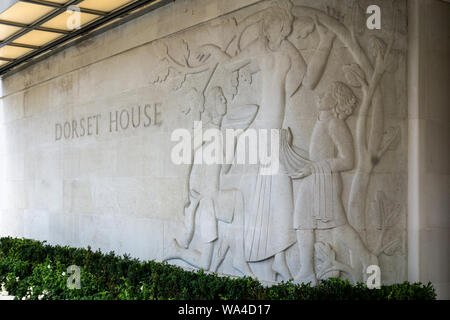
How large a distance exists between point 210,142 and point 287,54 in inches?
82.3

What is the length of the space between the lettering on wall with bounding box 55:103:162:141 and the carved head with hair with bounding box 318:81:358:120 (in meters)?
3.69

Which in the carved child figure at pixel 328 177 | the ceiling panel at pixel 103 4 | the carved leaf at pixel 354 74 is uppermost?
the ceiling panel at pixel 103 4

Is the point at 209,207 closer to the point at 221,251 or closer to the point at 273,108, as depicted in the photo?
the point at 221,251

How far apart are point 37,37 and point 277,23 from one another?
6930 mm

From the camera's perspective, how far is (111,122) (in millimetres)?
11094

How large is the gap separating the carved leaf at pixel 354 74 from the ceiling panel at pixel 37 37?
745 centimetres

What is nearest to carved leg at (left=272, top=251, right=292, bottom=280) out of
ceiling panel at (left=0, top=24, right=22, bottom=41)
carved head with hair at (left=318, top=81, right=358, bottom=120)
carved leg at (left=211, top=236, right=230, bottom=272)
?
carved leg at (left=211, top=236, right=230, bottom=272)

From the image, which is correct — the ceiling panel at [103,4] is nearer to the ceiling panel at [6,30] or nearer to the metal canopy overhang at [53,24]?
the metal canopy overhang at [53,24]

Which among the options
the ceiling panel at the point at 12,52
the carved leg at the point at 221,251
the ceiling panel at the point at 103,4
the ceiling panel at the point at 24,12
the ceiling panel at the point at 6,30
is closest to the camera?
the carved leg at the point at 221,251

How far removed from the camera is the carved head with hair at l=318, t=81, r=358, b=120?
7.42 metres

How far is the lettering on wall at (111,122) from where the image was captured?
33.0 ft

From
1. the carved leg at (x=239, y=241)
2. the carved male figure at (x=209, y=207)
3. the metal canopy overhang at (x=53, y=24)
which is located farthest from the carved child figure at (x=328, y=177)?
the metal canopy overhang at (x=53, y=24)

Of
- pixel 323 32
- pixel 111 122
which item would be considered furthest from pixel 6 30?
pixel 323 32

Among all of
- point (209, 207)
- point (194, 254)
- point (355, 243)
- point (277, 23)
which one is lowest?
point (194, 254)
